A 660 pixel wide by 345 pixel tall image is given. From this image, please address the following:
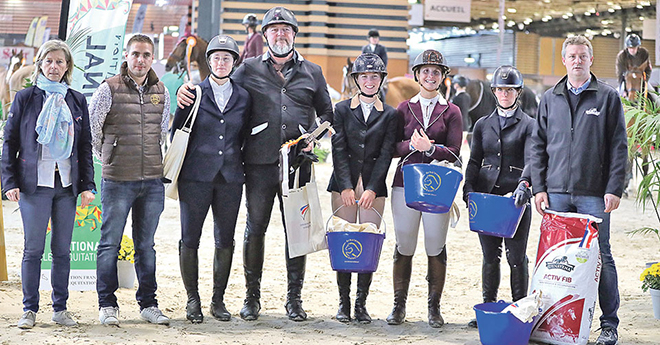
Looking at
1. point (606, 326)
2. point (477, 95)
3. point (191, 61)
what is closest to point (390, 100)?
point (477, 95)

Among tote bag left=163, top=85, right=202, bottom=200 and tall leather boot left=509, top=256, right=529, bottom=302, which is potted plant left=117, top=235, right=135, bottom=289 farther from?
tall leather boot left=509, top=256, right=529, bottom=302

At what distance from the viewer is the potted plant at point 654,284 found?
4.78 metres

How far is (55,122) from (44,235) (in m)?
0.61

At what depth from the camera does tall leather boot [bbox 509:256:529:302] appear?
4.39 metres

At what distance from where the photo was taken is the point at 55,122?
4086mm

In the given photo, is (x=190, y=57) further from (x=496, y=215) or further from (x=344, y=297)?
(x=496, y=215)

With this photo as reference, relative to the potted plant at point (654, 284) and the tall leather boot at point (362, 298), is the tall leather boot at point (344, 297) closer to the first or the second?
the tall leather boot at point (362, 298)

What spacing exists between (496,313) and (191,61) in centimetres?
757

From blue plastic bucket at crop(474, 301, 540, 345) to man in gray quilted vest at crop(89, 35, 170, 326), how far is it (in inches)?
68.2

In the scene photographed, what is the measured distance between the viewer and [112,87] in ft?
14.1

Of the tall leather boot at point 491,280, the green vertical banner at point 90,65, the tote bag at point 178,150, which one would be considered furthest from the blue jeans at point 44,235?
the tall leather boot at point 491,280

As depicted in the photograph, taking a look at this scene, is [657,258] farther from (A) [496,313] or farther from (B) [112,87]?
(B) [112,87]

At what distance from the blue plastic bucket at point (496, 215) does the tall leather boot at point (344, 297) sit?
87 cm

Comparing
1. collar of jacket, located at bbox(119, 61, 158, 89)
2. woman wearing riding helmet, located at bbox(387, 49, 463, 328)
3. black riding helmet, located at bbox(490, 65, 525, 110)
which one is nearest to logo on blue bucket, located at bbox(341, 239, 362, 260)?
woman wearing riding helmet, located at bbox(387, 49, 463, 328)
